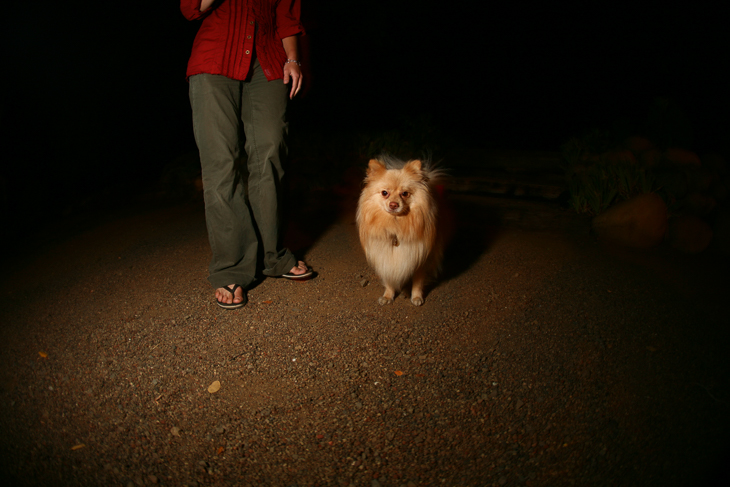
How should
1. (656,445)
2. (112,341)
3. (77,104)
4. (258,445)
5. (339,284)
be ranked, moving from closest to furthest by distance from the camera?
(656,445)
(258,445)
(112,341)
(339,284)
(77,104)

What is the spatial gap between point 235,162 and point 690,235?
147 inches

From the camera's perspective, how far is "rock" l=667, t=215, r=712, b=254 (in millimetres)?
3275

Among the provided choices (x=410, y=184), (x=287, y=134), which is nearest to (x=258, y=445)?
(x=410, y=184)

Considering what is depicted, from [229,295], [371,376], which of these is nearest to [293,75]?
[229,295]

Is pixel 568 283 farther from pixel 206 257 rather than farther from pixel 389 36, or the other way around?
pixel 389 36

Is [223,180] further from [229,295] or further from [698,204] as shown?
[698,204]

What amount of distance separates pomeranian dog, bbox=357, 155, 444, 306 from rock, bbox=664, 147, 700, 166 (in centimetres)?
284

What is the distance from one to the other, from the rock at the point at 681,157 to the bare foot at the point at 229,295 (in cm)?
421

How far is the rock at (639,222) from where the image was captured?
3.35 meters

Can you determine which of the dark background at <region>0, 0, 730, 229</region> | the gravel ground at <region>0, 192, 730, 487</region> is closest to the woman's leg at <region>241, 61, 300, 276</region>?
the gravel ground at <region>0, 192, 730, 487</region>

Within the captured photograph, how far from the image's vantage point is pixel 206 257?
3439 mm

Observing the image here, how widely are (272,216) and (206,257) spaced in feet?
3.60

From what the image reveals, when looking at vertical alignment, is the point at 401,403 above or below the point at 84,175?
above

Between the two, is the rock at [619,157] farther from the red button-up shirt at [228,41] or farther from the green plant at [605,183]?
the red button-up shirt at [228,41]
